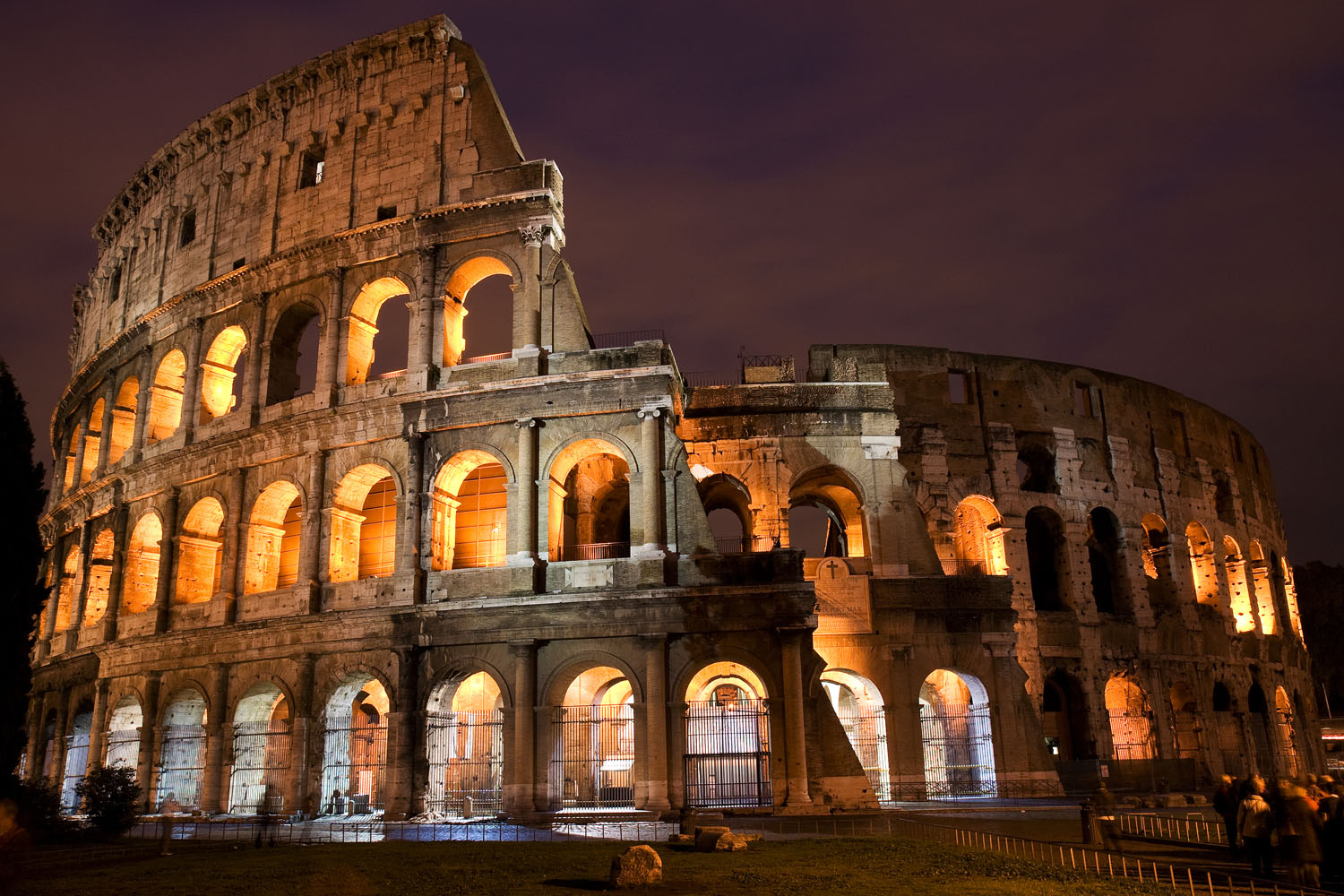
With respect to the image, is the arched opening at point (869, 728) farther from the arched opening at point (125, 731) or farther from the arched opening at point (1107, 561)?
the arched opening at point (125, 731)

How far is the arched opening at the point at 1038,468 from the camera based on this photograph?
25.2m

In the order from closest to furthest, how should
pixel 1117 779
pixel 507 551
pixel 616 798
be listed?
pixel 507 551 < pixel 616 798 < pixel 1117 779

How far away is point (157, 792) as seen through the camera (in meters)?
19.6

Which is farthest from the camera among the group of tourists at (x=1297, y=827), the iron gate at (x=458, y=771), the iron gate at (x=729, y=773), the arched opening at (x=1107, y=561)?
the arched opening at (x=1107, y=561)

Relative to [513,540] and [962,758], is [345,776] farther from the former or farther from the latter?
[962,758]

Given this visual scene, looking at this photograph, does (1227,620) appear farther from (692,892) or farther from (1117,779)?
(692,892)

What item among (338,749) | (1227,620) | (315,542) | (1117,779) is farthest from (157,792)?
(1227,620)

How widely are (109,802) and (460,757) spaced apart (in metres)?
6.32

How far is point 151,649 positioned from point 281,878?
12.6 metres

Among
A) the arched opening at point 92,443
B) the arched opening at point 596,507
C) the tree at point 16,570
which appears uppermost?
the arched opening at point 92,443

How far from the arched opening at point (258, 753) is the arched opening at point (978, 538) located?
588 inches

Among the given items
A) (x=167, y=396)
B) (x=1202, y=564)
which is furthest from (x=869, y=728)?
(x=167, y=396)

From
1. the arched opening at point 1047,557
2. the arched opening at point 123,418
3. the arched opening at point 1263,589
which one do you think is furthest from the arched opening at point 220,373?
the arched opening at point 1263,589

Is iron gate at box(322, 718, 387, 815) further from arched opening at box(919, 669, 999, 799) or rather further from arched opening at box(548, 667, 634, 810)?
arched opening at box(919, 669, 999, 799)
